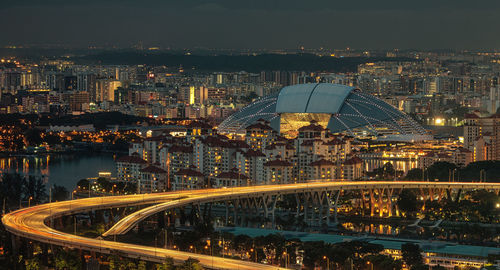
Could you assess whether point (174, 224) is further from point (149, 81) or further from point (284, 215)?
point (149, 81)

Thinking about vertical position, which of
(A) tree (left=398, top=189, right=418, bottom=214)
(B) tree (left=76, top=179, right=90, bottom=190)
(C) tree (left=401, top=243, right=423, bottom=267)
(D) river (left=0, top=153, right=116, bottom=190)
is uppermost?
(C) tree (left=401, top=243, right=423, bottom=267)

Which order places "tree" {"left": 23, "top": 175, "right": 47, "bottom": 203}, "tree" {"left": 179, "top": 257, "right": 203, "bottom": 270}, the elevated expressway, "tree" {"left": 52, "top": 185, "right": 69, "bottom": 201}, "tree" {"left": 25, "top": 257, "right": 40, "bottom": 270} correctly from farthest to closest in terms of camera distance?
"tree" {"left": 23, "top": 175, "right": 47, "bottom": 203} → "tree" {"left": 52, "top": 185, "right": 69, "bottom": 201} → "tree" {"left": 25, "top": 257, "right": 40, "bottom": 270} → the elevated expressway → "tree" {"left": 179, "top": 257, "right": 203, "bottom": 270}

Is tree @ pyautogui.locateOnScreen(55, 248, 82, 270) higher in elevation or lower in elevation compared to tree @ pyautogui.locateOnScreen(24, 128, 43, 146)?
higher

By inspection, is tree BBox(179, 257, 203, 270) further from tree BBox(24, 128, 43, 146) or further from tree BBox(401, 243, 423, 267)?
tree BBox(24, 128, 43, 146)

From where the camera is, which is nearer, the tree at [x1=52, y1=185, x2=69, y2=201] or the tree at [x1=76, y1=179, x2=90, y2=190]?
the tree at [x1=52, y1=185, x2=69, y2=201]

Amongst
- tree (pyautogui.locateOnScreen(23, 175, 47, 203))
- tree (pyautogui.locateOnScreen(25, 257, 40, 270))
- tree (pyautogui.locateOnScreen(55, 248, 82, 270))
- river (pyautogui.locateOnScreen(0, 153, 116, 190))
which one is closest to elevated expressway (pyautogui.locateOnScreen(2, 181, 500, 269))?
tree (pyautogui.locateOnScreen(55, 248, 82, 270))

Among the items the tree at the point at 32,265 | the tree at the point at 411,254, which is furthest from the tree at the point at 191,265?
the tree at the point at 411,254
